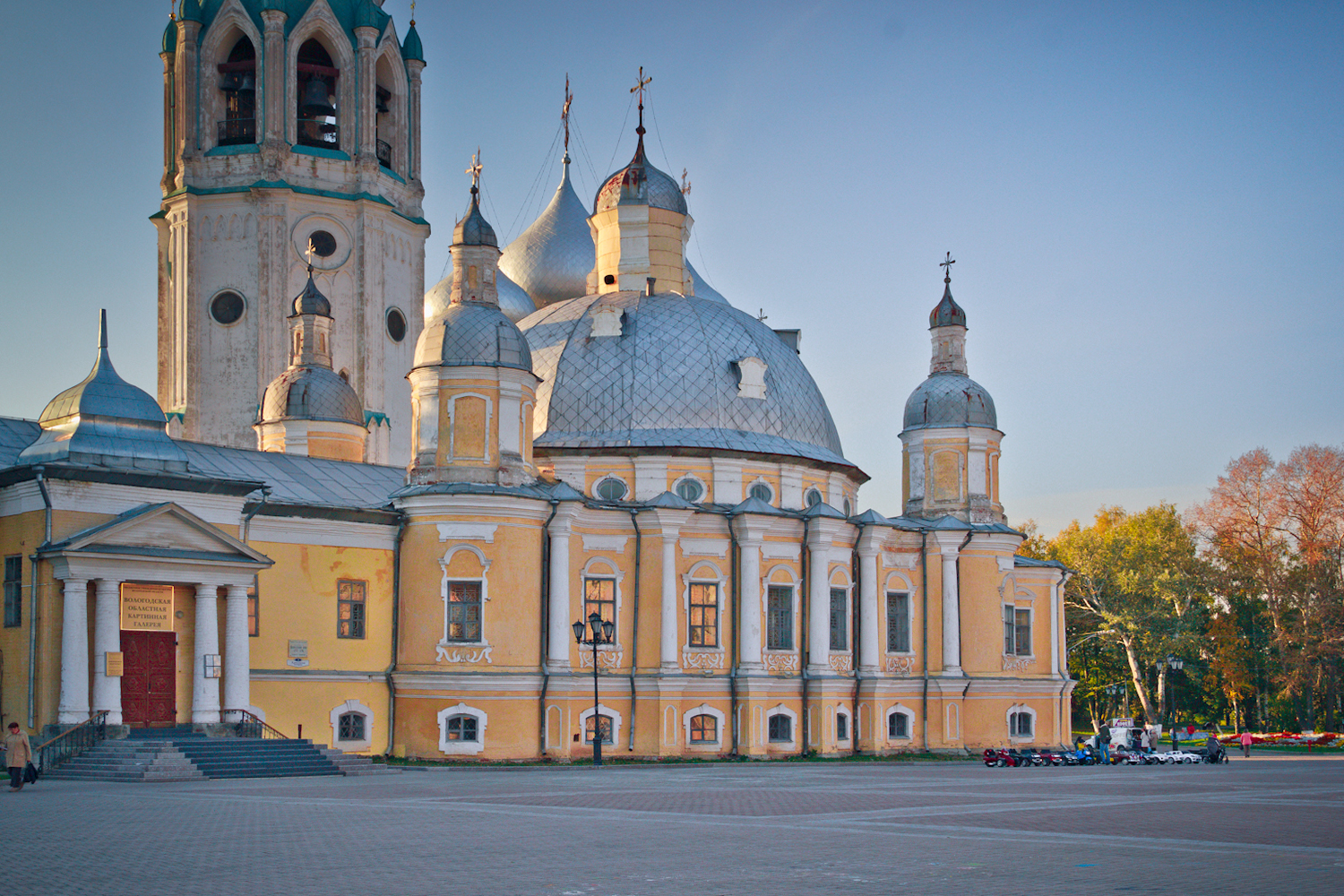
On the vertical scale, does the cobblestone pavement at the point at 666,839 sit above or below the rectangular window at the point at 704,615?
below

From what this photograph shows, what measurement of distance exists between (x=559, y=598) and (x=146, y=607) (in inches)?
418

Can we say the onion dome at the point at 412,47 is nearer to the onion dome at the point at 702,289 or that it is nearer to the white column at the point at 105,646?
the onion dome at the point at 702,289

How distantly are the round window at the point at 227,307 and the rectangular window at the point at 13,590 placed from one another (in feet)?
78.9

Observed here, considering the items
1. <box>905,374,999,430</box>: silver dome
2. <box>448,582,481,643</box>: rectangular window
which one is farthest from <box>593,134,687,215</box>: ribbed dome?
<box>448,582,481,643</box>: rectangular window

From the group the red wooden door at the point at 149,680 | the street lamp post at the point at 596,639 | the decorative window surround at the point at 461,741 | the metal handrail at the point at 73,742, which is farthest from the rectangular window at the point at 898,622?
the metal handrail at the point at 73,742

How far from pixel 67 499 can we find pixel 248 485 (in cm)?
393

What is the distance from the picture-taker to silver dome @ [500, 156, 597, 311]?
183 ft

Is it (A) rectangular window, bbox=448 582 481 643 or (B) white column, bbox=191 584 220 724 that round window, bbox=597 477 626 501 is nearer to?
(A) rectangular window, bbox=448 582 481 643

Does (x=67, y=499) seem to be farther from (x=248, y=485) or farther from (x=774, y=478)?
(x=774, y=478)

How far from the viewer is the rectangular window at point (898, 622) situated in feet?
146

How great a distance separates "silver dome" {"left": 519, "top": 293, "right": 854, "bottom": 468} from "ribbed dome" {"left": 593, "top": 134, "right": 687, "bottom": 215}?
332 cm

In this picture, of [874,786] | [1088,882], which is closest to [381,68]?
[874,786]

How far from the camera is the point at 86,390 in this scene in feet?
99.1

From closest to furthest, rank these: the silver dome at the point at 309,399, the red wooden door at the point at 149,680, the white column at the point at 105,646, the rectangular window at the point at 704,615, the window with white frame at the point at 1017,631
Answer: the white column at the point at 105,646 < the red wooden door at the point at 149,680 < the rectangular window at the point at 704,615 < the silver dome at the point at 309,399 < the window with white frame at the point at 1017,631
